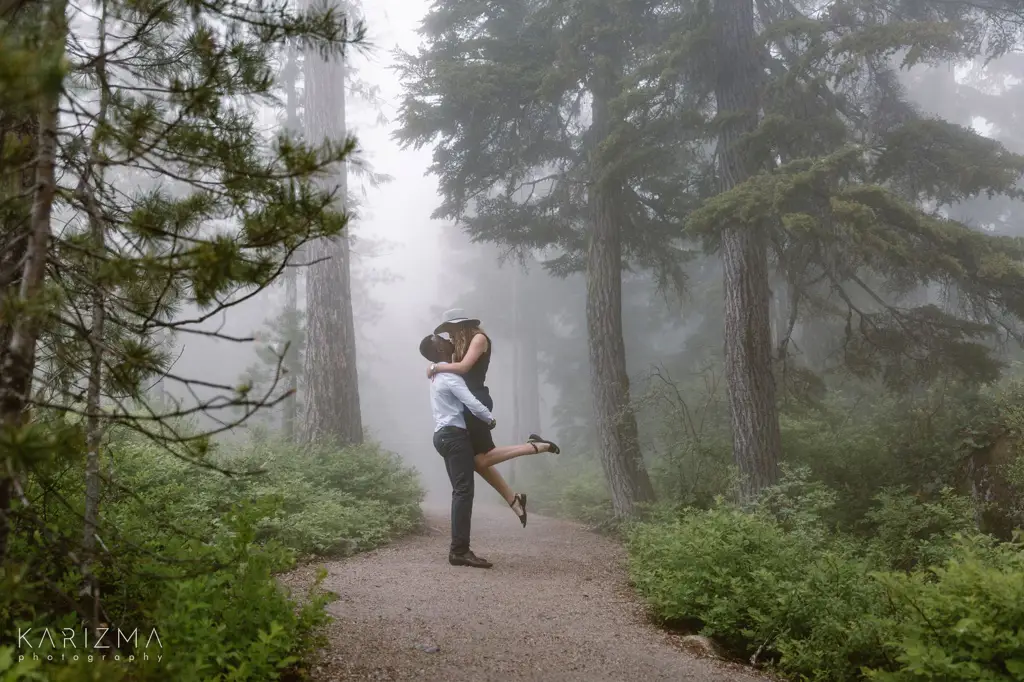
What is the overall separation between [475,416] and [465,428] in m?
0.15

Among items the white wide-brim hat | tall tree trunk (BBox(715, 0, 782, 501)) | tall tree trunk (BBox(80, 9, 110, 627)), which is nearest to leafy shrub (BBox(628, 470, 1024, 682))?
tall tree trunk (BBox(715, 0, 782, 501))

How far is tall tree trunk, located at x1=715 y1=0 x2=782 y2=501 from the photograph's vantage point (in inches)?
319

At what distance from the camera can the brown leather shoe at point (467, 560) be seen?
6215 millimetres

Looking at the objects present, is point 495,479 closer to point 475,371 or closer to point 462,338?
point 475,371

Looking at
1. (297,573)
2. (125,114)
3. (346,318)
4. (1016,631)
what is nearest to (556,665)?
(1016,631)

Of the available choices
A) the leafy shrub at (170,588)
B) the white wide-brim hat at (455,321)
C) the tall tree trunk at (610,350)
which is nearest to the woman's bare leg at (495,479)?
the white wide-brim hat at (455,321)

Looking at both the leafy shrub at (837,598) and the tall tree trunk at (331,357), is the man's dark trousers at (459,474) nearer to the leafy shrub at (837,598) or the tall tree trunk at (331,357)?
the leafy shrub at (837,598)

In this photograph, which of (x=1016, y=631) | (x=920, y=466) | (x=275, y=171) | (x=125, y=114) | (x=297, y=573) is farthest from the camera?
(x=920, y=466)

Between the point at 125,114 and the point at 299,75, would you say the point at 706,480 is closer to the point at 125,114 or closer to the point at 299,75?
the point at 125,114

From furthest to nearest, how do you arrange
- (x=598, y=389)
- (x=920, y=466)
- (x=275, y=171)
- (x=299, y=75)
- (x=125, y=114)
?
(x=299, y=75) < (x=598, y=389) < (x=920, y=466) < (x=275, y=171) < (x=125, y=114)

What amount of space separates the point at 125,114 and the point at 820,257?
8548mm

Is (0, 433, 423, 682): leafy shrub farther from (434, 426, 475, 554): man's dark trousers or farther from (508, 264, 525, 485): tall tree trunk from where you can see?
(508, 264, 525, 485): tall tree trunk

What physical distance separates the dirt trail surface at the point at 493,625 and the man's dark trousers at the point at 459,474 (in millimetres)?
318

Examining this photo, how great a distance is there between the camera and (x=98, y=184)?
317cm
